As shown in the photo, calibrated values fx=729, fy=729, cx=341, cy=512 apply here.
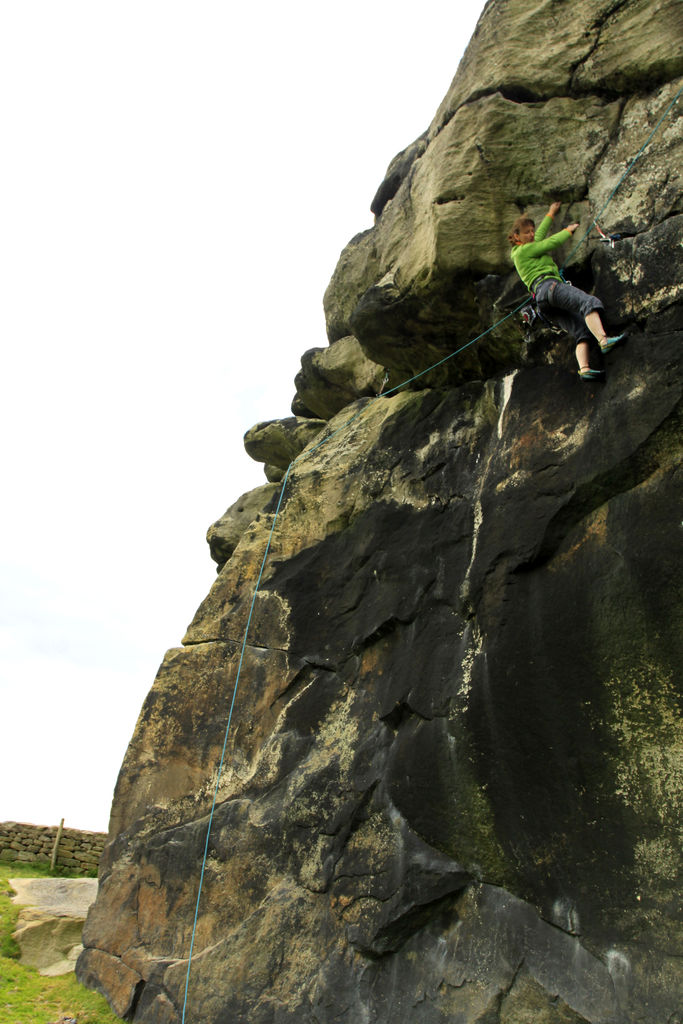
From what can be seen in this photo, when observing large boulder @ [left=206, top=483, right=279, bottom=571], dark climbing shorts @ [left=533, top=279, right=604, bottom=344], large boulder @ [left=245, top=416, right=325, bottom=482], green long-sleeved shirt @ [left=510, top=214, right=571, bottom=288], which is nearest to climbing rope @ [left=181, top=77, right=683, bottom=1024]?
green long-sleeved shirt @ [left=510, top=214, right=571, bottom=288]

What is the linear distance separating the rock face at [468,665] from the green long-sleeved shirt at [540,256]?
36 cm

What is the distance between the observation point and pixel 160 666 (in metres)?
10.8

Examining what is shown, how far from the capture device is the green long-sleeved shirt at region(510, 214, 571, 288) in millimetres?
7598

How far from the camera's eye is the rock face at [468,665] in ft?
20.1

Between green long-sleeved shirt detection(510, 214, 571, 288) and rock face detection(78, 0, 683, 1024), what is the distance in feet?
1.17

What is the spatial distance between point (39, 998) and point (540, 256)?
11.0 m

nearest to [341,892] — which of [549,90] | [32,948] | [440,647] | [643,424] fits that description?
[440,647]

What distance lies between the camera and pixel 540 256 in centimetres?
775

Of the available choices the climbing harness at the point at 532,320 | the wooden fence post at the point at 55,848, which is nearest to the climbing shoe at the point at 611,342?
the climbing harness at the point at 532,320

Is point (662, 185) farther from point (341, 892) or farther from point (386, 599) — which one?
point (341, 892)

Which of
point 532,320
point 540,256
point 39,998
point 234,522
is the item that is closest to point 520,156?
point 540,256

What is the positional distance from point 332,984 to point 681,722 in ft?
13.9

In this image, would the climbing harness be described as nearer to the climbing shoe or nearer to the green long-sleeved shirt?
the green long-sleeved shirt

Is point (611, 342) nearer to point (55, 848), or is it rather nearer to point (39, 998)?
point (39, 998)
